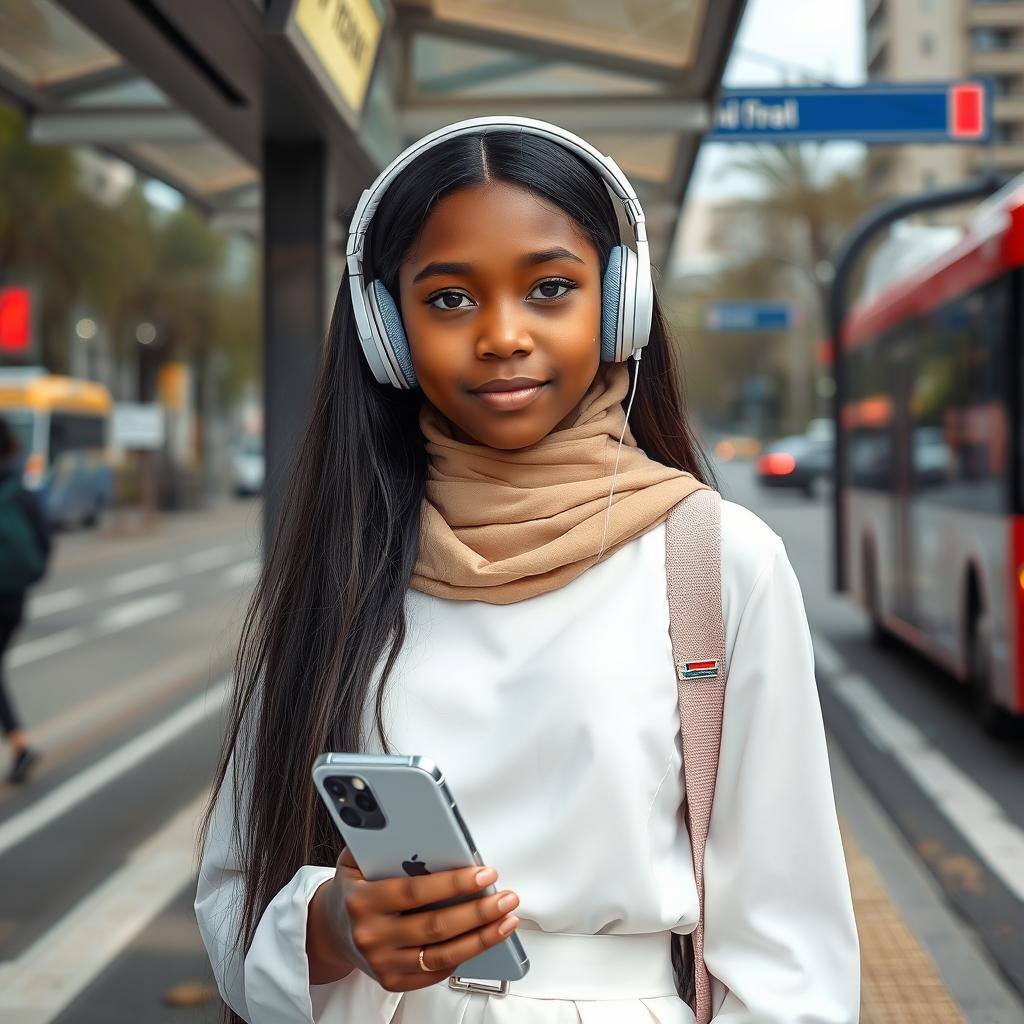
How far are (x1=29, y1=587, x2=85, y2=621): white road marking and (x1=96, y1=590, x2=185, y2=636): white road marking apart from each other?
2.06ft

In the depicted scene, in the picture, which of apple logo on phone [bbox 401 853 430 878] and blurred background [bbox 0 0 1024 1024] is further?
blurred background [bbox 0 0 1024 1024]

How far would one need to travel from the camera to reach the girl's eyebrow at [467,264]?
1.58 metres

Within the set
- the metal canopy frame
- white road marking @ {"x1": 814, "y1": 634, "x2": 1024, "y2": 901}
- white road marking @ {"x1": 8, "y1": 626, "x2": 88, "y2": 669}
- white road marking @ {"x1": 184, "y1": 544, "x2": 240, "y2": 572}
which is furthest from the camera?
white road marking @ {"x1": 184, "y1": 544, "x2": 240, "y2": 572}

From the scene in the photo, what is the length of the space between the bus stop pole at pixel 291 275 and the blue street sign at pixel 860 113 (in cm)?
351

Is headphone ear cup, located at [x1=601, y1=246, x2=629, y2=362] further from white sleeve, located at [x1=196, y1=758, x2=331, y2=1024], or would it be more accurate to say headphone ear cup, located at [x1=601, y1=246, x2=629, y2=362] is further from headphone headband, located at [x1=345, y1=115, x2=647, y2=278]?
white sleeve, located at [x1=196, y1=758, x2=331, y2=1024]

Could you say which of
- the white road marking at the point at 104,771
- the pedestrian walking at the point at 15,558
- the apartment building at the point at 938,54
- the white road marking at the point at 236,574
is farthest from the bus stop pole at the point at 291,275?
the white road marking at the point at 236,574

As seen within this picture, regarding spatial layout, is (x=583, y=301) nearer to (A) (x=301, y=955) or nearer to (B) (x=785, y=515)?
(A) (x=301, y=955)

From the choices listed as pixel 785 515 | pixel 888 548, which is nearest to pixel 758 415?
pixel 785 515

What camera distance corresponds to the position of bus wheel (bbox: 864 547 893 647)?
12.0m

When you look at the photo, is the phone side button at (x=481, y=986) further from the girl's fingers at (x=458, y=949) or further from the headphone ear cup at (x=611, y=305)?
the headphone ear cup at (x=611, y=305)

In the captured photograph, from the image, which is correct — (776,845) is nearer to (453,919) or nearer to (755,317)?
(453,919)

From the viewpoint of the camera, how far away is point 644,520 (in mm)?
1603

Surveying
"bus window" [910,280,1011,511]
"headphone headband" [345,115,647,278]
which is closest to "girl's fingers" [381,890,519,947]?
"headphone headband" [345,115,647,278]

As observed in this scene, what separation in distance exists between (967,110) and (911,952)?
5511 mm
